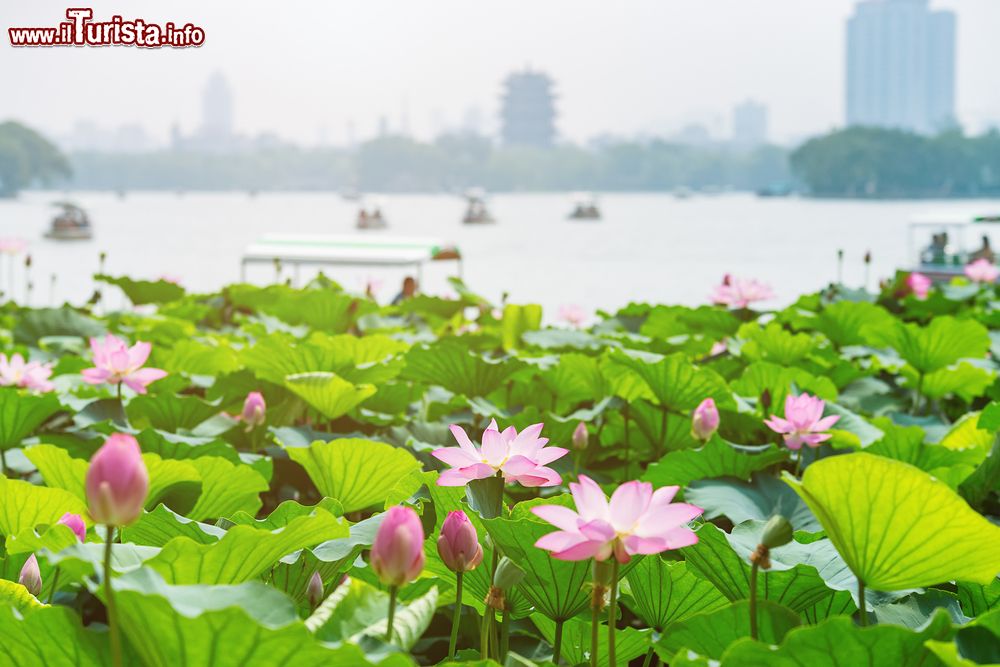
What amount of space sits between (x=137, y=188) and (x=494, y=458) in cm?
8217

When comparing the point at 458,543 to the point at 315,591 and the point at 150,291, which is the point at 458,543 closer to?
the point at 315,591

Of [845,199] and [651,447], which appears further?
[845,199]

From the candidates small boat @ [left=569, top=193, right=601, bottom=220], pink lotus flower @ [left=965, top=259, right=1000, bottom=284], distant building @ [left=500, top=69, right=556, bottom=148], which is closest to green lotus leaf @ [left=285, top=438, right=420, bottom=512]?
pink lotus flower @ [left=965, top=259, right=1000, bottom=284]

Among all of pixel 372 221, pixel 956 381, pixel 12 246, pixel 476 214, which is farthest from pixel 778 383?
pixel 476 214

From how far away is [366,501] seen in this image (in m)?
0.92

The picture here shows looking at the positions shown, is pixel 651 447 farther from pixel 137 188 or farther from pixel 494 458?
pixel 137 188

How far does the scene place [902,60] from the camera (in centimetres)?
11694

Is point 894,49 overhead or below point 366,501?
overhead

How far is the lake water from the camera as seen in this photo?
14.0 meters

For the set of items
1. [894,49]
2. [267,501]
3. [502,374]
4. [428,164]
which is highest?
[894,49]

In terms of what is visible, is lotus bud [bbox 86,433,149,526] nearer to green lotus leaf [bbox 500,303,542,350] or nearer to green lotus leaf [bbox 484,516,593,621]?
green lotus leaf [bbox 484,516,593,621]

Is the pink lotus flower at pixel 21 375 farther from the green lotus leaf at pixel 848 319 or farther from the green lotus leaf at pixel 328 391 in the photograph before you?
the green lotus leaf at pixel 848 319

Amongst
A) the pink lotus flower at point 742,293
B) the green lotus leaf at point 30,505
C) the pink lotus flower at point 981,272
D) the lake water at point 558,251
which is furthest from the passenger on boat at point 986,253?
the green lotus leaf at point 30,505

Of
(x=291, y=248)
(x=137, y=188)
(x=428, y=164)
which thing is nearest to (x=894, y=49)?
(x=428, y=164)
